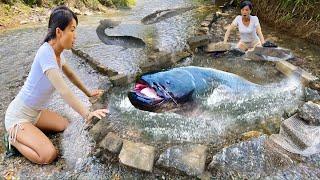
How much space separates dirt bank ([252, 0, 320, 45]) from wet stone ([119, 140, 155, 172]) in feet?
16.4

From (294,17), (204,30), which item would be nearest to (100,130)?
(204,30)

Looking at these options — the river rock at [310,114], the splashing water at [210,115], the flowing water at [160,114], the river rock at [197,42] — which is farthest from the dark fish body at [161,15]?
the river rock at [310,114]

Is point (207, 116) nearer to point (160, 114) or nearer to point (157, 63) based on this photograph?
point (160, 114)

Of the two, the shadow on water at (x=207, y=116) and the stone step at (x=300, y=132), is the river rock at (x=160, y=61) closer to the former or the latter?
the shadow on water at (x=207, y=116)

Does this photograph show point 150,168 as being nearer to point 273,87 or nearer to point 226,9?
point 273,87

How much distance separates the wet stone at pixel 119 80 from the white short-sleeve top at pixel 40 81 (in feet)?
4.38

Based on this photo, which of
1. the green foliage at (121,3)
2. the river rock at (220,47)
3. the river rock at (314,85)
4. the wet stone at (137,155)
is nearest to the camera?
the wet stone at (137,155)

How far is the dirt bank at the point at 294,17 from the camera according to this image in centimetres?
724

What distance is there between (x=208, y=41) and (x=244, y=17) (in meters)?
0.77

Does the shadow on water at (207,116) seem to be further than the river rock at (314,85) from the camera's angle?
No

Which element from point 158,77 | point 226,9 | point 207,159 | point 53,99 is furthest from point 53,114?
point 226,9

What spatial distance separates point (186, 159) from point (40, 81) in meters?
1.61

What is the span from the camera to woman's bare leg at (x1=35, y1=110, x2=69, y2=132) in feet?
12.7

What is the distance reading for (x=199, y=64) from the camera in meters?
6.02
